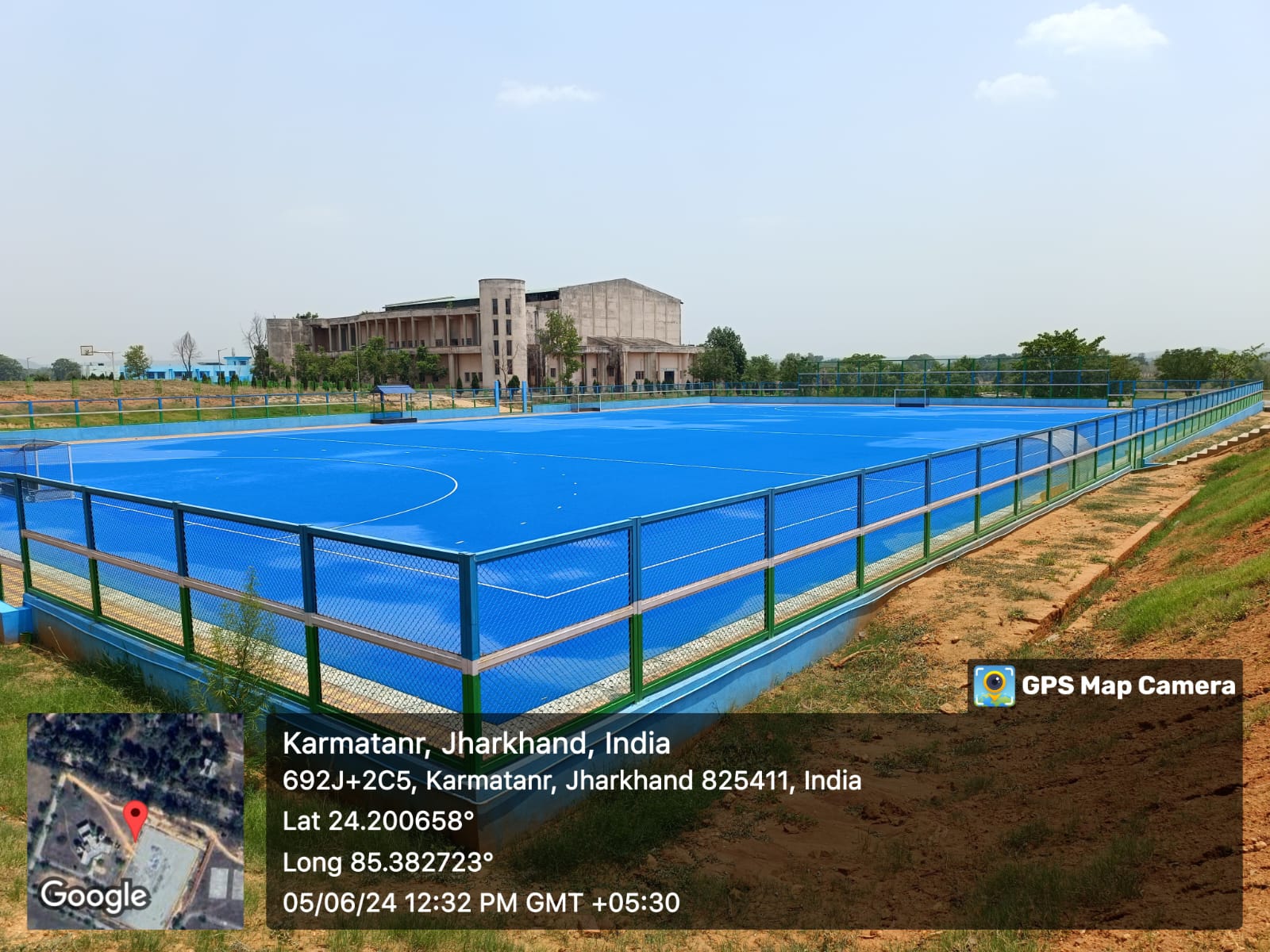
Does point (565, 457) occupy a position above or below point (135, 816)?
below

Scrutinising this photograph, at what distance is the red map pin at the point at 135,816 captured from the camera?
4480 millimetres

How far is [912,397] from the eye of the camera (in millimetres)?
61375

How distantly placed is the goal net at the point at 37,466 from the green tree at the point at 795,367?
52.8m

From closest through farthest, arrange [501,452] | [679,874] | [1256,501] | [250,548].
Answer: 1. [679,874]
2. [1256,501]
3. [250,548]
4. [501,452]

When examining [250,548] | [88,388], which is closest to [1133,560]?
[250,548]

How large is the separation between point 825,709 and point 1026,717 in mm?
1609

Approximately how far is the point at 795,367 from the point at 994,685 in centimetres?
6858

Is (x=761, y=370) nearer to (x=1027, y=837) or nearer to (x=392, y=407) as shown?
(x=392, y=407)

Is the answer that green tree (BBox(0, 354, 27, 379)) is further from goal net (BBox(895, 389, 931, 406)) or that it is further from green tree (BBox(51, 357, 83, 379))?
goal net (BBox(895, 389, 931, 406))

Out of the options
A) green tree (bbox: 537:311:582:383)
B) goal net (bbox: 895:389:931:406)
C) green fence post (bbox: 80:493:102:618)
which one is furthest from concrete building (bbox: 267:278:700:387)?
green fence post (bbox: 80:493:102:618)

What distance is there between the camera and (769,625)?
8.47m

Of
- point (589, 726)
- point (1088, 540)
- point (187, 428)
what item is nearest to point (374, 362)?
point (187, 428)

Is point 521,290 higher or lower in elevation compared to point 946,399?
higher

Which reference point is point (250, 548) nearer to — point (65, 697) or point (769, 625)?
point (65, 697)
